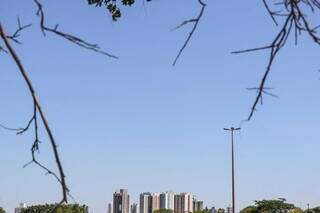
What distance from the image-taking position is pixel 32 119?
8.07ft

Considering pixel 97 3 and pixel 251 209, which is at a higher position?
pixel 251 209

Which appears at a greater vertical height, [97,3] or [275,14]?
[97,3]

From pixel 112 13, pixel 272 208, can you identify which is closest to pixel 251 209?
pixel 272 208

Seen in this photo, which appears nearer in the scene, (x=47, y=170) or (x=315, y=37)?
(x=315, y=37)

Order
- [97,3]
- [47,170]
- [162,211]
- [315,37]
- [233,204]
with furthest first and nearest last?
[162,211], [233,204], [97,3], [47,170], [315,37]

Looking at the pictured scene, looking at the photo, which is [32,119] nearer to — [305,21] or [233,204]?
[305,21]

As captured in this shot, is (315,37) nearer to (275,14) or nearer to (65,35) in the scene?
(275,14)

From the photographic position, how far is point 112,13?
7984mm

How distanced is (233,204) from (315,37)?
4946 cm

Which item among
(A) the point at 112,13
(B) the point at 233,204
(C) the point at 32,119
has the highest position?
(B) the point at 233,204

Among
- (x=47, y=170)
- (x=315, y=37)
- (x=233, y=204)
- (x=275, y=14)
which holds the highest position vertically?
(x=233, y=204)

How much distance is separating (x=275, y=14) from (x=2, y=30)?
3.21ft

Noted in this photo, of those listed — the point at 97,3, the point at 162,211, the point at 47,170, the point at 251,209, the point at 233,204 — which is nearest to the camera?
the point at 47,170

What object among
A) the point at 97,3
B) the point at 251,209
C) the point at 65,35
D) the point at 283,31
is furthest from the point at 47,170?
the point at 251,209
